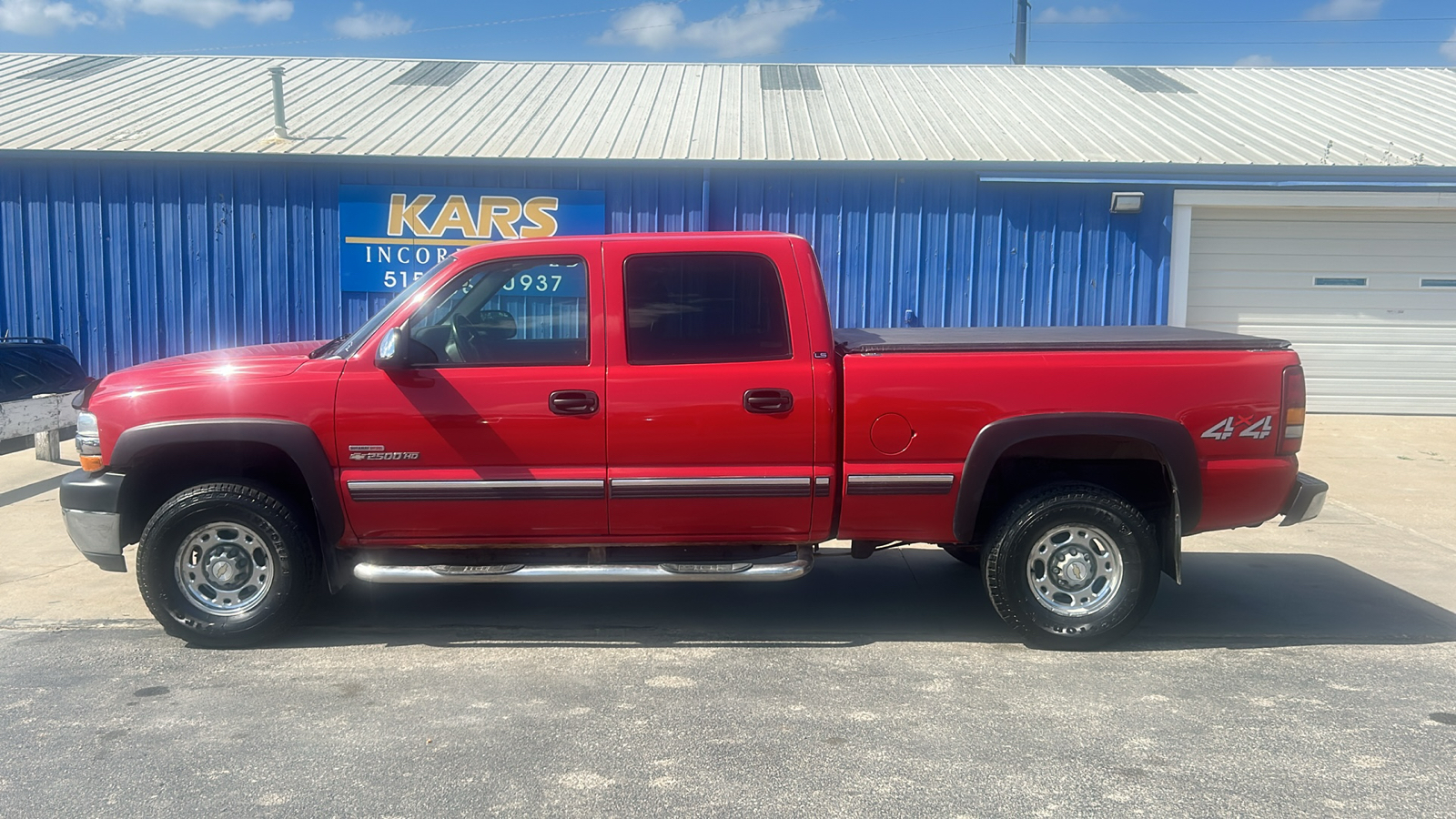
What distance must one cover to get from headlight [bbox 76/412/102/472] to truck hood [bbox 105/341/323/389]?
0.18 metres

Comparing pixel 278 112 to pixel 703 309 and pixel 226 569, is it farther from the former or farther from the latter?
pixel 703 309

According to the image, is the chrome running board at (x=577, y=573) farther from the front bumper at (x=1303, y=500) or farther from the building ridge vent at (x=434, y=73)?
the building ridge vent at (x=434, y=73)

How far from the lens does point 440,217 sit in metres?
12.1

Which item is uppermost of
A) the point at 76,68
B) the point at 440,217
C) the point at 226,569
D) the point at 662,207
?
the point at 76,68

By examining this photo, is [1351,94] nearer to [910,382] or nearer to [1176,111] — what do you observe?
[1176,111]

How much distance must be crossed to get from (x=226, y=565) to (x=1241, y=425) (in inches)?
180

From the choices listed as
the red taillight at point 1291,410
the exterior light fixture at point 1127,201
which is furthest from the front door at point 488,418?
the exterior light fixture at point 1127,201

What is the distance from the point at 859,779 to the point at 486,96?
12914mm

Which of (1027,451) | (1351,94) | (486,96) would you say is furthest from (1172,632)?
(1351,94)

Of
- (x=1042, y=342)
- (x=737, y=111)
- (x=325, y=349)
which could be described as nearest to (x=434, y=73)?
(x=737, y=111)

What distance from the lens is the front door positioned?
4824 mm

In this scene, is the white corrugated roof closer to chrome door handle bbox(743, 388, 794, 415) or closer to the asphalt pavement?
the asphalt pavement

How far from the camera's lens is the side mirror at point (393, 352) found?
473 cm

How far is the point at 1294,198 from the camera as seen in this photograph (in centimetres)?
1213
